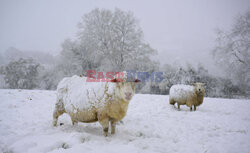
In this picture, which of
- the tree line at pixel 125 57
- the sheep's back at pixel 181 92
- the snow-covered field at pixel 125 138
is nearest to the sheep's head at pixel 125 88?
the snow-covered field at pixel 125 138

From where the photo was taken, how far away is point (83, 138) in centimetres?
318

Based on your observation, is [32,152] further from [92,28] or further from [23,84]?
[23,84]

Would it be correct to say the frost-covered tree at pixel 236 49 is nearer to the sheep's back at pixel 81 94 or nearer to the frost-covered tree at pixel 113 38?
the frost-covered tree at pixel 113 38

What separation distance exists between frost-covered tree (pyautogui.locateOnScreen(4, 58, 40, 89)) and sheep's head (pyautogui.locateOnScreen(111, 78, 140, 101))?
22511mm

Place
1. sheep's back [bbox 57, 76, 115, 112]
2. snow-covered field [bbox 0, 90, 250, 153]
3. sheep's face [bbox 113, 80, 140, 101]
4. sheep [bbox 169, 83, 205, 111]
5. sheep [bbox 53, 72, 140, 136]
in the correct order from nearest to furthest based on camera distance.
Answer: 1. snow-covered field [bbox 0, 90, 250, 153]
2. sheep's face [bbox 113, 80, 140, 101]
3. sheep [bbox 53, 72, 140, 136]
4. sheep's back [bbox 57, 76, 115, 112]
5. sheep [bbox 169, 83, 205, 111]

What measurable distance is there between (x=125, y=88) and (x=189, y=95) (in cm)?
577

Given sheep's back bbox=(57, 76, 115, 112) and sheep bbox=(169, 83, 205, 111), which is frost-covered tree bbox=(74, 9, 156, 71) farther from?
sheep's back bbox=(57, 76, 115, 112)

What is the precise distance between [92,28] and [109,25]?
203 centimetres

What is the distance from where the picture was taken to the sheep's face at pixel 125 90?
3301 millimetres

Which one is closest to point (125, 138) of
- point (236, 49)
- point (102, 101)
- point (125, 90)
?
point (102, 101)

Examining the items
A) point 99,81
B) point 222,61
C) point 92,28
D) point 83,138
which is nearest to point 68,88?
point 99,81

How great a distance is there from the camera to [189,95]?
765 cm

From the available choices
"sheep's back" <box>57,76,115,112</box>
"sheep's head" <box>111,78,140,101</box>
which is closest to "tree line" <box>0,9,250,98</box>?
"sheep's back" <box>57,76,115,112</box>

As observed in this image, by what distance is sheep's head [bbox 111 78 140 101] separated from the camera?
330 cm
